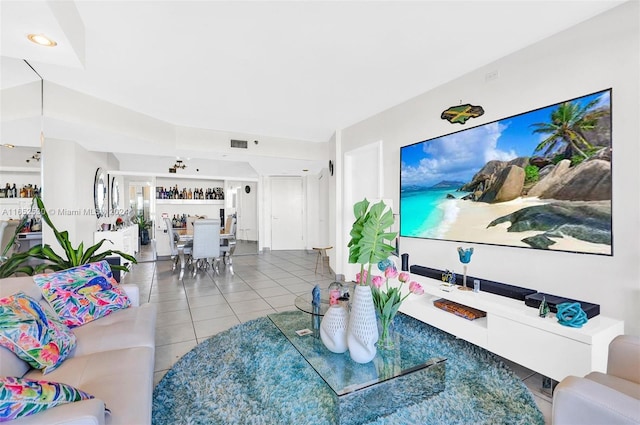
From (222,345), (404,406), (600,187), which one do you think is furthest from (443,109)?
(222,345)

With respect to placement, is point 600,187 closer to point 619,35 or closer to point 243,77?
point 619,35

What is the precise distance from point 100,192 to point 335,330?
5.75 metres

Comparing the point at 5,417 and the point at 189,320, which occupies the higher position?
the point at 5,417

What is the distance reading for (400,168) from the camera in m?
3.73

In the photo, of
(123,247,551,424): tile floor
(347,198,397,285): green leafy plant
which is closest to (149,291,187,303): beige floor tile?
(123,247,551,424): tile floor

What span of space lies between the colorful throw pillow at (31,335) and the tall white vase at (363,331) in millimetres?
1591

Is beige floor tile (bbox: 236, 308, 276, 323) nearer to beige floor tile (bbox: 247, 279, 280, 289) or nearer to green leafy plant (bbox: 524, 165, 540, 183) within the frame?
beige floor tile (bbox: 247, 279, 280, 289)

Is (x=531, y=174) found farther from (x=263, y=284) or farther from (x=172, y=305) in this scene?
(x=172, y=305)

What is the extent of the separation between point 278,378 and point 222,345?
0.78 meters

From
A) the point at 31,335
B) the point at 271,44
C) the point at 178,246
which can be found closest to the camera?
the point at 31,335

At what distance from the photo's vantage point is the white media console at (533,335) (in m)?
1.77

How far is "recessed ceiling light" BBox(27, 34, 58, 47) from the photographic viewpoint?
6.49ft

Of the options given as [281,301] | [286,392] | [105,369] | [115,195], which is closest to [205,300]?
[281,301]

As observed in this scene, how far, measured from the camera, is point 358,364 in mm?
1758
